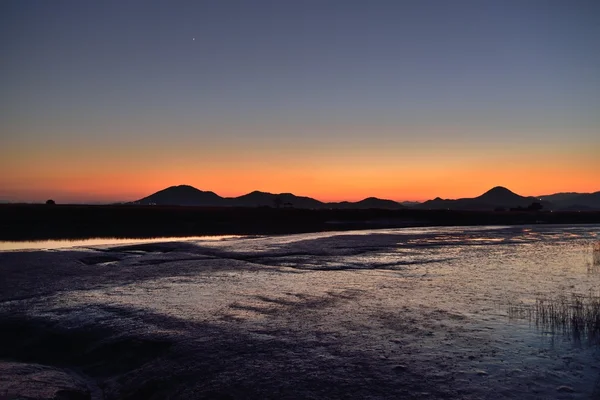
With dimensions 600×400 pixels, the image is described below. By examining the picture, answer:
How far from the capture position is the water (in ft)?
26.1

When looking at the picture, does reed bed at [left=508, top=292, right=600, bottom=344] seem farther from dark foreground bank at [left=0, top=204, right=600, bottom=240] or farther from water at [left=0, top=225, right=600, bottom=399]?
dark foreground bank at [left=0, top=204, right=600, bottom=240]

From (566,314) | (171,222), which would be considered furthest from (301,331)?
(171,222)

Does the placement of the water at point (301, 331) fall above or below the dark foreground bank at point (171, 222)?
below

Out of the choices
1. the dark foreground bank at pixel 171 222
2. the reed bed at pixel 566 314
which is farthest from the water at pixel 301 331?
the dark foreground bank at pixel 171 222

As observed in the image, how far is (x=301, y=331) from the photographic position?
36.2ft

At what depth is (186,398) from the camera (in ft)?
24.3

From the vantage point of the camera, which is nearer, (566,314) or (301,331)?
(301,331)

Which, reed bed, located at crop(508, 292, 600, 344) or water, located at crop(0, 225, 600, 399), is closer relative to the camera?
water, located at crop(0, 225, 600, 399)

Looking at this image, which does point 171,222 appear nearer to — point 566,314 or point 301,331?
point 301,331

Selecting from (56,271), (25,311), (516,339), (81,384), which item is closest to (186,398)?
(81,384)

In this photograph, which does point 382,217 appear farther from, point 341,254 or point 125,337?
point 125,337

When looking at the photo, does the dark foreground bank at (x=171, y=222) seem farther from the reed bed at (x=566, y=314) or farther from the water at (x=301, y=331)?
the reed bed at (x=566, y=314)

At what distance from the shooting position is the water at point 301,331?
26.1 ft

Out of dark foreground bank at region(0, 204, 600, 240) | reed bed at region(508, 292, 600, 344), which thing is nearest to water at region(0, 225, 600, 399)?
reed bed at region(508, 292, 600, 344)
